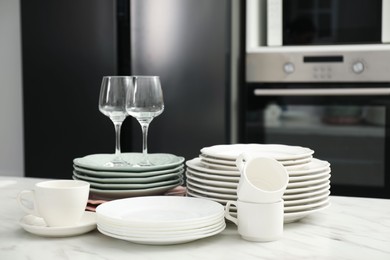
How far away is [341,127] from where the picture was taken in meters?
2.42

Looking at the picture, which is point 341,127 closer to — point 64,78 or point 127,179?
point 64,78

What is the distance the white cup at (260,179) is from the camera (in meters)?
0.94

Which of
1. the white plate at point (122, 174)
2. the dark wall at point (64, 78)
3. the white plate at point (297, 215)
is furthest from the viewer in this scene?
the dark wall at point (64, 78)

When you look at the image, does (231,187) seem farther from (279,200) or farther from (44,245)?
(44,245)

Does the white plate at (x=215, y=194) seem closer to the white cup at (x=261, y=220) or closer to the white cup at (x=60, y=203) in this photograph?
the white cup at (x=261, y=220)

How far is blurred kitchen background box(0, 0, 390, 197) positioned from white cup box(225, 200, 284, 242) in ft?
5.06

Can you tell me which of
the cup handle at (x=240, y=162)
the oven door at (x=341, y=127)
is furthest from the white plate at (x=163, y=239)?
the oven door at (x=341, y=127)

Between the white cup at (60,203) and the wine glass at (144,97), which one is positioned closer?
the white cup at (60,203)

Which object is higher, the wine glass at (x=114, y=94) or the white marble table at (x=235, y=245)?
the wine glass at (x=114, y=94)

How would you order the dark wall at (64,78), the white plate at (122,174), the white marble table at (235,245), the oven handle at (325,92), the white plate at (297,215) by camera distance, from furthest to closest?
the dark wall at (64,78) < the oven handle at (325,92) < the white plate at (122,174) < the white plate at (297,215) < the white marble table at (235,245)

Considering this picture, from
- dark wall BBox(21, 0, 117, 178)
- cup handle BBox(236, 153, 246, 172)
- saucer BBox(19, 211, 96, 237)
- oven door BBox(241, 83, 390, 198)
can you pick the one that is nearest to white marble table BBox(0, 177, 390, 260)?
saucer BBox(19, 211, 96, 237)

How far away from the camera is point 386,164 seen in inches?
93.8

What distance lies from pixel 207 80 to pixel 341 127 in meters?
0.60

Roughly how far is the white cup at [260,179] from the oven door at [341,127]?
147 centimetres
